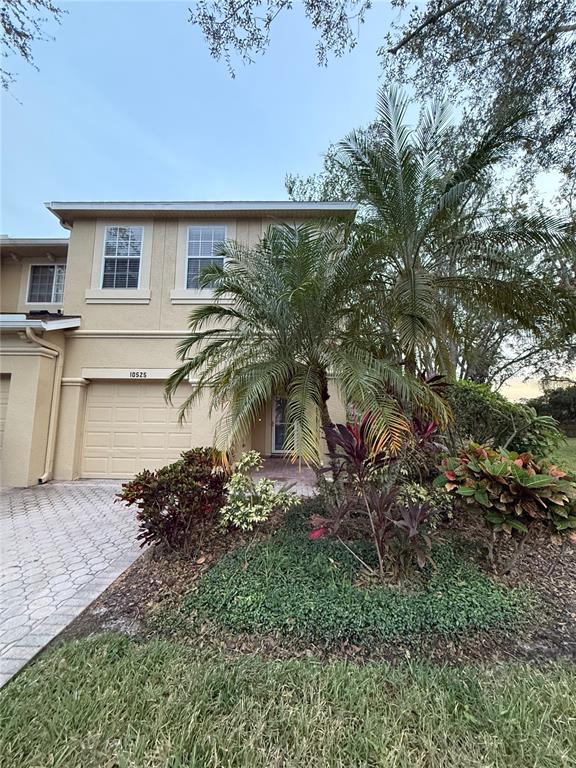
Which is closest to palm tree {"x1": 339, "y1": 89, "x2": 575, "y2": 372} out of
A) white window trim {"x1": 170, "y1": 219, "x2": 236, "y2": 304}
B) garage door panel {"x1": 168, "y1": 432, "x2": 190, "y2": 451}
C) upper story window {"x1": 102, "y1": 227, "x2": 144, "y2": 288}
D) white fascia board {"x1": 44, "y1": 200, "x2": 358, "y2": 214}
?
white fascia board {"x1": 44, "y1": 200, "x2": 358, "y2": 214}

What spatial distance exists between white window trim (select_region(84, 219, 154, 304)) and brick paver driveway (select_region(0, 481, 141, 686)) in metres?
5.05

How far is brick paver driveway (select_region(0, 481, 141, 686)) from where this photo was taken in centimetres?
315

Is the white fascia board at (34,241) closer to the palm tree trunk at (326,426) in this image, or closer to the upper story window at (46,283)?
the upper story window at (46,283)

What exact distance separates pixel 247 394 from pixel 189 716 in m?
2.65

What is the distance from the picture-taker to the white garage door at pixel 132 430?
29.6ft

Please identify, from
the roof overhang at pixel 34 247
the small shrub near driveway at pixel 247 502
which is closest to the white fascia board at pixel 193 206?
the roof overhang at pixel 34 247

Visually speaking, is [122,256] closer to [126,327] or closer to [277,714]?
[126,327]

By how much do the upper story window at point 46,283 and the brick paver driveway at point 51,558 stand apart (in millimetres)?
6970

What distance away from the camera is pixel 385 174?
4.74 m

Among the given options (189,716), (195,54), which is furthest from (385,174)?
(189,716)

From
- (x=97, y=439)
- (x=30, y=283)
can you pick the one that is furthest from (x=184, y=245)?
(x=30, y=283)

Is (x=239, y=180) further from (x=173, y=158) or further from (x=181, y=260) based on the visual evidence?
(x=181, y=260)

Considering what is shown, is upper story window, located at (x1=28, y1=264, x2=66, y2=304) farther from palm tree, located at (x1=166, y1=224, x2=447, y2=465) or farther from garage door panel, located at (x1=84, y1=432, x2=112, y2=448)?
palm tree, located at (x1=166, y1=224, x2=447, y2=465)

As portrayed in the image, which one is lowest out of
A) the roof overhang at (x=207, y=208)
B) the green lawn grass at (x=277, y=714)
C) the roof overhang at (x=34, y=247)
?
the green lawn grass at (x=277, y=714)
